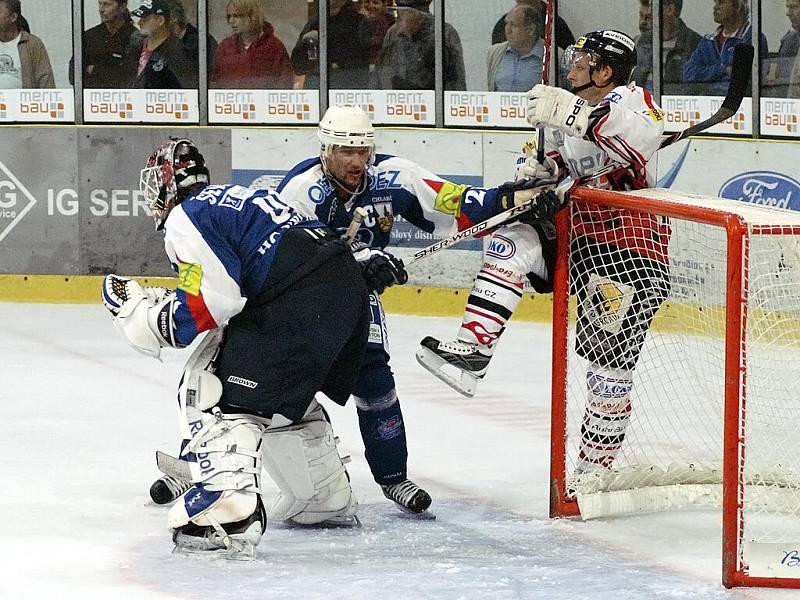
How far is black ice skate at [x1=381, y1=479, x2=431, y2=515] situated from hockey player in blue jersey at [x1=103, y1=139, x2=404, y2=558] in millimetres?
495

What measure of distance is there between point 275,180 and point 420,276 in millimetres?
798

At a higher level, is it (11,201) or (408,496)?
(11,201)

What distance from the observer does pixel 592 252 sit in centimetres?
384

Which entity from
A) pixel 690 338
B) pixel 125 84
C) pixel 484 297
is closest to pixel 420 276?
pixel 125 84

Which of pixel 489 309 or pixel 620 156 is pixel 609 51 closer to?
pixel 620 156


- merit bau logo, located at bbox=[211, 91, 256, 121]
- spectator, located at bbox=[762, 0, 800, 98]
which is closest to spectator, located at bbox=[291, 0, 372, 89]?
merit bau logo, located at bbox=[211, 91, 256, 121]

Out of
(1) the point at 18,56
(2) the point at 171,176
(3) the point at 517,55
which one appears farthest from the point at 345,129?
(1) the point at 18,56

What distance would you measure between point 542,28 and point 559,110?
3654 mm

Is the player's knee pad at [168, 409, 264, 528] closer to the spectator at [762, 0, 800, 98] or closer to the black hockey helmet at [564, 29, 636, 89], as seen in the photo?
the black hockey helmet at [564, 29, 636, 89]

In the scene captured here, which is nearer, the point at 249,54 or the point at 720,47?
the point at 720,47

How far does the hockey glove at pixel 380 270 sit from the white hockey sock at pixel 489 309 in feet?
0.61

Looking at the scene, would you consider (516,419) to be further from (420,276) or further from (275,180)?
(275,180)

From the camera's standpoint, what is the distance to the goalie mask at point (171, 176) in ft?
11.5

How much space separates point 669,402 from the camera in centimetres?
479
